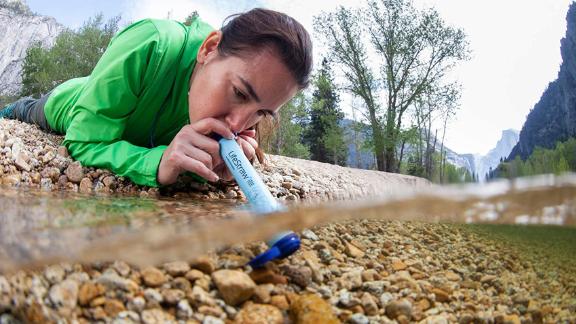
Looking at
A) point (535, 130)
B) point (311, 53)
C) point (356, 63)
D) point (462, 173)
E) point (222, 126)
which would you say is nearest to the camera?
point (462, 173)

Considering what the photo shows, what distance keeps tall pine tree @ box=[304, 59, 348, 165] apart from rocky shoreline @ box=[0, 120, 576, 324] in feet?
3.25

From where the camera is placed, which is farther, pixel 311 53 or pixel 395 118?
pixel 395 118

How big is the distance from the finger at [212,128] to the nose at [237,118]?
43 millimetres

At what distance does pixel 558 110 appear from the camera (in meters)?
0.53

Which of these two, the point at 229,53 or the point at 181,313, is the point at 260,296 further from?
the point at 229,53

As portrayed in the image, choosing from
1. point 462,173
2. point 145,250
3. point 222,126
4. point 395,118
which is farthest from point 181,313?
point 395,118

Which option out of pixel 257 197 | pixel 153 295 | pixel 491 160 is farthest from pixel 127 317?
pixel 491 160

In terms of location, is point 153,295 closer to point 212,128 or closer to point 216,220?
point 216,220

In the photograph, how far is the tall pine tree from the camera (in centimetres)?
130

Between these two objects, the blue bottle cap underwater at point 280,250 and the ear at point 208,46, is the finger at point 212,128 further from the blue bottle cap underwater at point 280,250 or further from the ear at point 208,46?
the blue bottle cap underwater at point 280,250

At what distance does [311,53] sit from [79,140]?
0.45m

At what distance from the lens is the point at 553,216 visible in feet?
1.09

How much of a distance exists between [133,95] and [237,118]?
0.23m

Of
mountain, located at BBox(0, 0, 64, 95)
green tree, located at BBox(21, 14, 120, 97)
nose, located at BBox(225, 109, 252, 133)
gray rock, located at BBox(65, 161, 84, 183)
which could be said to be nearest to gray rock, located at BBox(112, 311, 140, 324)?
nose, located at BBox(225, 109, 252, 133)
